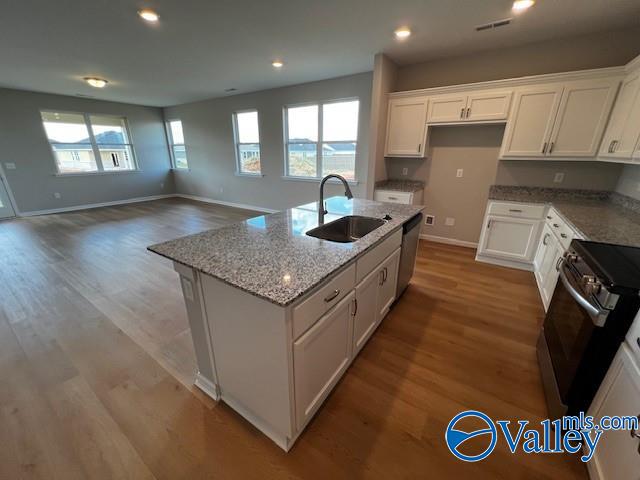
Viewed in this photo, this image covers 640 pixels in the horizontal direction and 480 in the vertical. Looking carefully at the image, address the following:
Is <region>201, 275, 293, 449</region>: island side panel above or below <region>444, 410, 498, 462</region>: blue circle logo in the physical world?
above

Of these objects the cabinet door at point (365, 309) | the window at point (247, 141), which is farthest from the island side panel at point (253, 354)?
the window at point (247, 141)

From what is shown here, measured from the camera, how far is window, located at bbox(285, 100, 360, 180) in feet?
14.9

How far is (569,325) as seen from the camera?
1.35 metres

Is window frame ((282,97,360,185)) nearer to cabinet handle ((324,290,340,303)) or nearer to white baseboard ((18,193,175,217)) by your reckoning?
cabinet handle ((324,290,340,303))

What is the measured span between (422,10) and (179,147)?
738 centimetres

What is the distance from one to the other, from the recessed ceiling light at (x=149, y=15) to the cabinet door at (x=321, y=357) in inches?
121

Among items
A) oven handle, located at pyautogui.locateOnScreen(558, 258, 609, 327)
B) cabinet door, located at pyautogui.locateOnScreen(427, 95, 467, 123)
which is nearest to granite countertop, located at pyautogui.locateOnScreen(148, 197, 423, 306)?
oven handle, located at pyautogui.locateOnScreen(558, 258, 609, 327)

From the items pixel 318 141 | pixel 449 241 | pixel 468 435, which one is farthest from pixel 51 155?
pixel 468 435

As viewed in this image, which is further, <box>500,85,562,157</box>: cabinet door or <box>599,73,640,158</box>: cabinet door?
<box>500,85,562,157</box>: cabinet door

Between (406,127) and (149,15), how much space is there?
3162 mm

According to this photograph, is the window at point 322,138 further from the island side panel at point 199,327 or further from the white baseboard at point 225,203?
the island side panel at point 199,327

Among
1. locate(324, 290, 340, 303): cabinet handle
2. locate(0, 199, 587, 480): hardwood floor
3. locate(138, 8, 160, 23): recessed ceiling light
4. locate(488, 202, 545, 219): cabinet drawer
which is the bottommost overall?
locate(0, 199, 587, 480): hardwood floor

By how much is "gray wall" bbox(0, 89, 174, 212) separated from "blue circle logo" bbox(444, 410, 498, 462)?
8.53 m

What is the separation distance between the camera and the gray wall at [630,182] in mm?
2500
